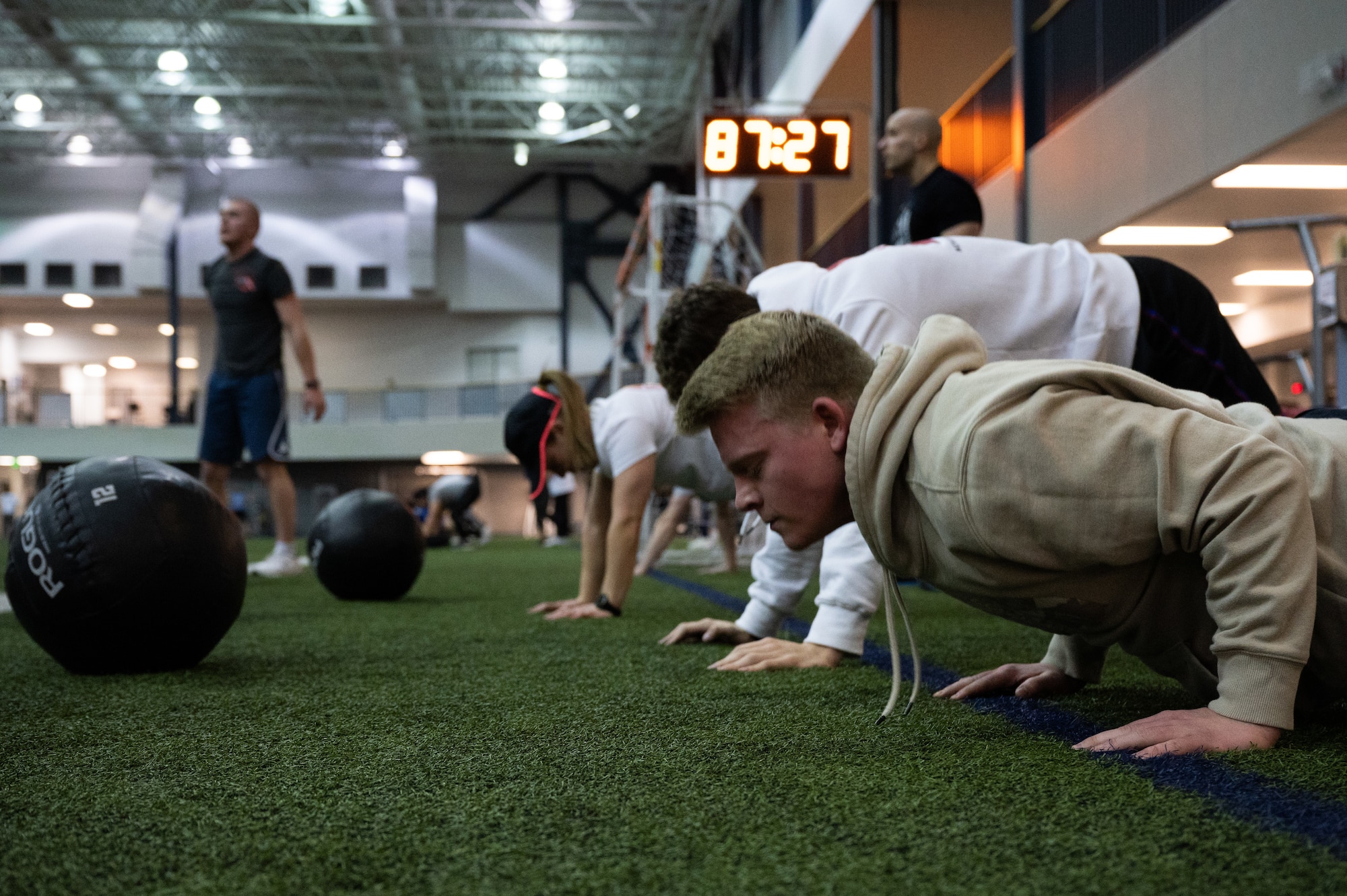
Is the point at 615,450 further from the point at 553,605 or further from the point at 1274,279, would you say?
the point at 1274,279

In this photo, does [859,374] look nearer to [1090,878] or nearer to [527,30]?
[1090,878]

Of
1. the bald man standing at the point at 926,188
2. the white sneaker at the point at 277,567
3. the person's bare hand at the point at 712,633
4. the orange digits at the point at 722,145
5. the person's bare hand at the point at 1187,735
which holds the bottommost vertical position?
the white sneaker at the point at 277,567

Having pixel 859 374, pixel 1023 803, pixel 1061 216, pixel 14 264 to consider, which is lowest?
pixel 1023 803

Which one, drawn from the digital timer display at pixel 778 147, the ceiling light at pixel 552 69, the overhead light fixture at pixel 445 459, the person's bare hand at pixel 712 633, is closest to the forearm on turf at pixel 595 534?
the person's bare hand at pixel 712 633

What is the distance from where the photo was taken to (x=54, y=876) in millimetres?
1184

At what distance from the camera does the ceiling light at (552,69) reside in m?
21.1

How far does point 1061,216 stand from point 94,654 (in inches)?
301

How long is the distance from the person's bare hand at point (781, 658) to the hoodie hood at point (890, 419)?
38.0 inches

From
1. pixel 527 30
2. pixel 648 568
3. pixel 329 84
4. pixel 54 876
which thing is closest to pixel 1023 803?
pixel 54 876

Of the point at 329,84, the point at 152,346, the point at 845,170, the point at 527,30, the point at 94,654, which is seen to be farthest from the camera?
the point at 152,346

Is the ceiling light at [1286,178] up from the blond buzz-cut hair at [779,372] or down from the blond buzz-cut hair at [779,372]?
up

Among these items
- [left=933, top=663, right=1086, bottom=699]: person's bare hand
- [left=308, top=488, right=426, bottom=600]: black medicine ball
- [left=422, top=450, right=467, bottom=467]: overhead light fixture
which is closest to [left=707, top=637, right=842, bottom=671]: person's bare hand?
[left=933, top=663, right=1086, bottom=699]: person's bare hand

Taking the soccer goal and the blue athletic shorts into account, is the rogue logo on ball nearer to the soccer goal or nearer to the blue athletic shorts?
the blue athletic shorts

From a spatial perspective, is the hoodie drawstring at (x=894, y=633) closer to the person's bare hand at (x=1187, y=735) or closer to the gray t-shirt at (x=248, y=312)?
the person's bare hand at (x=1187, y=735)
